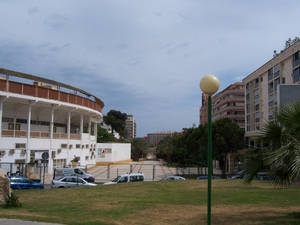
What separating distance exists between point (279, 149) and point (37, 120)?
40.2m

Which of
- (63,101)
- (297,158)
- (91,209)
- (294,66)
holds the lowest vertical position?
(91,209)

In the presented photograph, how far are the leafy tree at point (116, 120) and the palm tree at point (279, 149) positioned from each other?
380 ft

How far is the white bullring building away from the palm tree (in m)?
25.8

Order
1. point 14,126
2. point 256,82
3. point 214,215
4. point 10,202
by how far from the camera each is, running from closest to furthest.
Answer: point 214,215
point 10,202
point 14,126
point 256,82

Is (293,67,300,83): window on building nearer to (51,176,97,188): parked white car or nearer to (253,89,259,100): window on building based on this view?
(253,89,259,100): window on building

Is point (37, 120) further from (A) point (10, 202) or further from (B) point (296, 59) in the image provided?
(B) point (296, 59)

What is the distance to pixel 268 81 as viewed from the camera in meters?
59.4

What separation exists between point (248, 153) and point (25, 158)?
32.7 metres

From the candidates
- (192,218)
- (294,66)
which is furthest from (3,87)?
(294,66)

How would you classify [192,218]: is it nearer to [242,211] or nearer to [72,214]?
[242,211]

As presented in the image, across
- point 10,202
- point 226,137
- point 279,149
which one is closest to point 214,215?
point 279,149

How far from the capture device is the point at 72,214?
11.8m

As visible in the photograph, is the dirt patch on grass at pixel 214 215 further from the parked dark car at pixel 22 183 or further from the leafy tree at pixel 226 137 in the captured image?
the leafy tree at pixel 226 137

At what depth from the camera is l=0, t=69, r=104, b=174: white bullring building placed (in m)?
36.7
